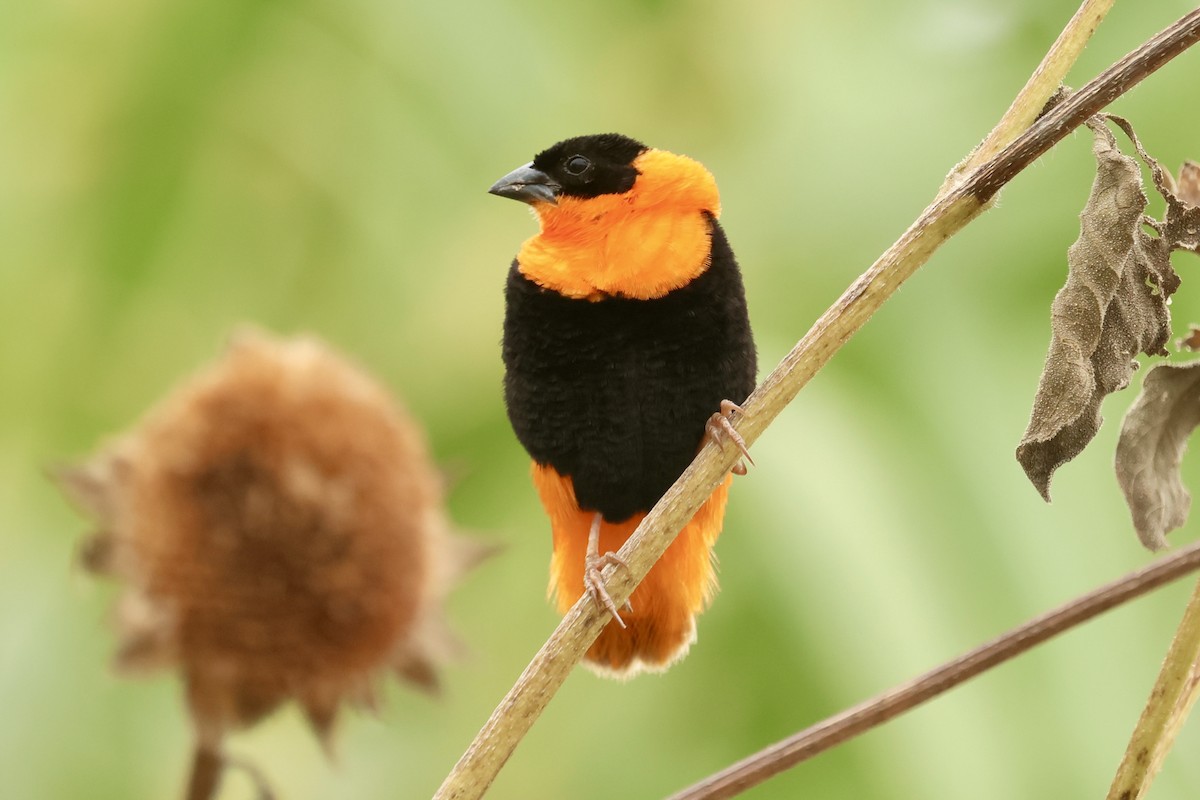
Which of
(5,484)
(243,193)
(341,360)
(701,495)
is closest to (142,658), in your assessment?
(341,360)

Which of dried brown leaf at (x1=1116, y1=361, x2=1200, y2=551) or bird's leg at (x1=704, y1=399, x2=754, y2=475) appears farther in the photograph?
bird's leg at (x1=704, y1=399, x2=754, y2=475)

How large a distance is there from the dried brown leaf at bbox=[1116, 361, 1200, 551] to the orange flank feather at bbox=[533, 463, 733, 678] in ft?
1.58

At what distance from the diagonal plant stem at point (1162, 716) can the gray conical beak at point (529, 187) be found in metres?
0.78

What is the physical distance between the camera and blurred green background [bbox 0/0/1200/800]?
5.00ft

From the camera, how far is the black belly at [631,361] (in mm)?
1168

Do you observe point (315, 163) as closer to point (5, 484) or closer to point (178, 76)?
point (178, 76)

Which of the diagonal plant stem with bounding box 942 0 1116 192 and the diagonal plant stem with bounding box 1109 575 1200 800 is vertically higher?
the diagonal plant stem with bounding box 942 0 1116 192

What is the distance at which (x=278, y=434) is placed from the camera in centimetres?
121

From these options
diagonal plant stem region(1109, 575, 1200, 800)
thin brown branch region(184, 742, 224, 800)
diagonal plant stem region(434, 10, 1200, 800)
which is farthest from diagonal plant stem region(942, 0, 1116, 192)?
thin brown branch region(184, 742, 224, 800)

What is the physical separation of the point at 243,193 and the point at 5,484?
565mm

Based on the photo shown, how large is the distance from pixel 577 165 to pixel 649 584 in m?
0.47

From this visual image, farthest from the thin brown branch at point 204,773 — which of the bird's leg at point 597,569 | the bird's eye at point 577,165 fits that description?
the bird's eye at point 577,165

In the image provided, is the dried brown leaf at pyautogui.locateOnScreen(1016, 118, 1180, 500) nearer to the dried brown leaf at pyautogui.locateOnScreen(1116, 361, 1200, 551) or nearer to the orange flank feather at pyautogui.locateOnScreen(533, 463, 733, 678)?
the dried brown leaf at pyautogui.locateOnScreen(1116, 361, 1200, 551)

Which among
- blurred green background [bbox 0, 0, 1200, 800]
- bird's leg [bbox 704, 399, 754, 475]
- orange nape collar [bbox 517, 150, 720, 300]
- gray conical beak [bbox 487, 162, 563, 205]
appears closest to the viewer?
bird's leg [bbox 704, 399, 754, 475]
